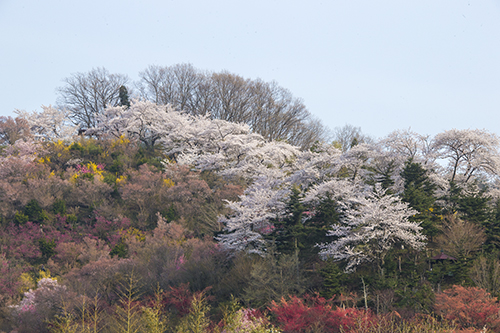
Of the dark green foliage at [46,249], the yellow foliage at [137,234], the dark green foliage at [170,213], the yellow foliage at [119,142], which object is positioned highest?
the yellow foliage at [119,142]

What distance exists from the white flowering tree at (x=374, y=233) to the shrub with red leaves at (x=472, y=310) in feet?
11.1

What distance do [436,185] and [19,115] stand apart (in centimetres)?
3621

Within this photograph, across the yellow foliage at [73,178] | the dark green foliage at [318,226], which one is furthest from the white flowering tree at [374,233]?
the yellow foliage at [73,178]

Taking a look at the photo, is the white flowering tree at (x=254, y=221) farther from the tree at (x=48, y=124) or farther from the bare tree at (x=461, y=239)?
the tree at (x=48, y=124)

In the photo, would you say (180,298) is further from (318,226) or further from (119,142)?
(119,142)

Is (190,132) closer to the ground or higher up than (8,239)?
higher up

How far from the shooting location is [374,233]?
15156mm

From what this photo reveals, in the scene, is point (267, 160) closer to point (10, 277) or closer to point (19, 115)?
point (10, 277)

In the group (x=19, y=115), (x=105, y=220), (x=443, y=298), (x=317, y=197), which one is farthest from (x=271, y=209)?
(x=19, y=115)

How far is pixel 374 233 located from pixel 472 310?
14.2 feet

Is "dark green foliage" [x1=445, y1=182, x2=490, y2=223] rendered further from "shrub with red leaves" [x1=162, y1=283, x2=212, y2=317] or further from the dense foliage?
"shrub with red leaves" [x1=162, y1=283, x2=212, y2=317]

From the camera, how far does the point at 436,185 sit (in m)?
20.5

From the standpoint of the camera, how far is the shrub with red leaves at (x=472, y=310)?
1147cm

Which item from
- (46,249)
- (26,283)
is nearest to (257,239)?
(26,283)
